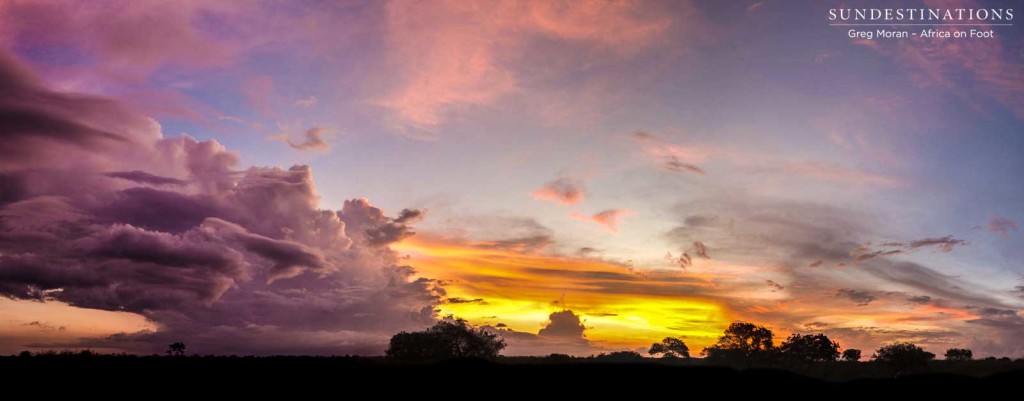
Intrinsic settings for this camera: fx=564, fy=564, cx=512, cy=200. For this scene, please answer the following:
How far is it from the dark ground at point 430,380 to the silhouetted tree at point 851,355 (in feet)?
389

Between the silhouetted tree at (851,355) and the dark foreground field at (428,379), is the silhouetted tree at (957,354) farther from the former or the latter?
the dark foreground field at (428,379)

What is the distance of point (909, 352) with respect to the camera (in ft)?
385

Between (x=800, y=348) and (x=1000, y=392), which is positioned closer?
(x=1000, y=392)

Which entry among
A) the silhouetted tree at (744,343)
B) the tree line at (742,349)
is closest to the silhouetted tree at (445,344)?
the tree line at (742,349)

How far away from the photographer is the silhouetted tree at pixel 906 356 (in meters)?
116

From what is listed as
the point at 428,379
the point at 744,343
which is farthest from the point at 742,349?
the point at 428,379

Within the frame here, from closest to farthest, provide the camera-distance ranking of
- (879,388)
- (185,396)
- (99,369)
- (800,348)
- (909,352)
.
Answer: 1. (185,396)
2. (99,369)
3. (879,388)
4. (909,352)
5. (800,348)

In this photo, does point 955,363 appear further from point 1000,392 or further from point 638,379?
point 638,379

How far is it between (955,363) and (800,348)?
42549 millimetres

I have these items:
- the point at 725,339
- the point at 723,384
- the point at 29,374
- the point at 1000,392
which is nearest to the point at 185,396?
the point at 29,374

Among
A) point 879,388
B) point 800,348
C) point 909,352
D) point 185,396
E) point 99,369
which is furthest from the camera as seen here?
point 800,348

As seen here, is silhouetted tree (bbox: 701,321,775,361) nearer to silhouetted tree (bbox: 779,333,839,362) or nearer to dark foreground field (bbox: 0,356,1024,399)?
silhouetted tree (bbox: 779,333,839,362)

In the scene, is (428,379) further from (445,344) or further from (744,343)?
(744,343)

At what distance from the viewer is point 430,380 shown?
3812 cm
